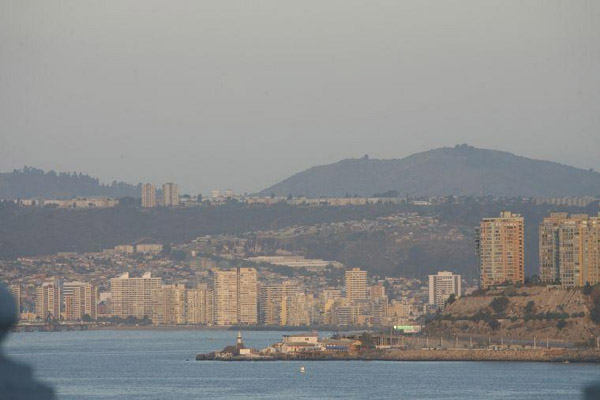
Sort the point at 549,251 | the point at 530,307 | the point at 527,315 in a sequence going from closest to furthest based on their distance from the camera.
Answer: the point at 527,315 → the point at 530,307 → the point at 549,251

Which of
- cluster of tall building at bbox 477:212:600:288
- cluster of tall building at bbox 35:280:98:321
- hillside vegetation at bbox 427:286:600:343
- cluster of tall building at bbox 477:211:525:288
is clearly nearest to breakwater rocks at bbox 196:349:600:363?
hillside vegetation at bbox 427:286:600:343

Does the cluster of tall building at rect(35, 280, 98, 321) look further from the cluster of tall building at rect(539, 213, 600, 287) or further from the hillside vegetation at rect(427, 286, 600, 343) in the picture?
the hillside vegetation at rect(427, 286, 600, 343)

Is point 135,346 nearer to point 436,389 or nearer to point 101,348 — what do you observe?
point 101,348

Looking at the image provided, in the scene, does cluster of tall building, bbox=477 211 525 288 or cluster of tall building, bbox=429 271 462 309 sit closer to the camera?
cluster of tall building, bbox=477 211 525 288

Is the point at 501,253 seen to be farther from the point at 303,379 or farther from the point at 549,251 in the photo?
the point at 303,379

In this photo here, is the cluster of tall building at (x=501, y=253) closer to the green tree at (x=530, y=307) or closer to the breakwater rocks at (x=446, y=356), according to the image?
the green tree at (x=530, y=307)

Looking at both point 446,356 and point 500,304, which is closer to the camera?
point 446,356

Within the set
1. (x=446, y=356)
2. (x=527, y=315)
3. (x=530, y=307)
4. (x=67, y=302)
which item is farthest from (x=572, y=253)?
(x=67, y=302)
